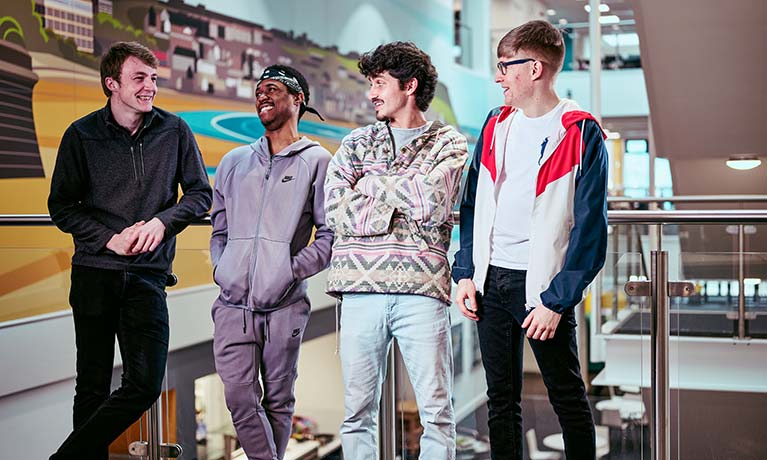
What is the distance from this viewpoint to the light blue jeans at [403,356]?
2.49m

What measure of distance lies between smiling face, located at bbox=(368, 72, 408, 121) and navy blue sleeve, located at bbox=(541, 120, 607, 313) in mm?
554

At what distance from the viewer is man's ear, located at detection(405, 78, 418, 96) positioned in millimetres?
2547

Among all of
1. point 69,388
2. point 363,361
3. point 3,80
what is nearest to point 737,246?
point 363,361

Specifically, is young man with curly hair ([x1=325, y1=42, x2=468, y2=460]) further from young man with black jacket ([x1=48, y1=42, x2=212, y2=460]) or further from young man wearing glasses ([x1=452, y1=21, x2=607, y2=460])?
young man with black jacket ([x1=48, y1=42, x2=212, y2=460])

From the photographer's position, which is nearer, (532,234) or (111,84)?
(532,234)

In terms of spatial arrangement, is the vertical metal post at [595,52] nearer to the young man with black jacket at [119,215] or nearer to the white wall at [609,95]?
the white wall at [609,95]

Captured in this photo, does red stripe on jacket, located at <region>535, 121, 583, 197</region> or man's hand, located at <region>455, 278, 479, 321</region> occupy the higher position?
red stripe on jacket, located at <region>535, 121, 583, 197</region>

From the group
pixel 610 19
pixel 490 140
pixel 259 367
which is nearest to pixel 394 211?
pixel 490 140

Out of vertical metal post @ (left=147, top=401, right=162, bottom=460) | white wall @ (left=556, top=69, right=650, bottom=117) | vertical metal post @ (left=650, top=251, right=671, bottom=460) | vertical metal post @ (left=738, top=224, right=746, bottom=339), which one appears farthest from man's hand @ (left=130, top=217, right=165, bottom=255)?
white wall @ (left=556, top=69, right=650, bottom=117)

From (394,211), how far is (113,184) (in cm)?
94

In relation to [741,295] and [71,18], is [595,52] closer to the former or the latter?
[71,18]

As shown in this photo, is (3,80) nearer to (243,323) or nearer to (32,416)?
(32,416)

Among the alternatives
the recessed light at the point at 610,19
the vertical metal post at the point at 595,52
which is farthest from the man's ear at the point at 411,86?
the vertical metal post at the point at 595,52

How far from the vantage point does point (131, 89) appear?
283cm
